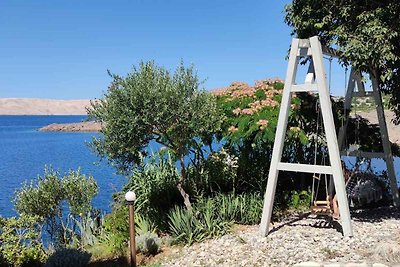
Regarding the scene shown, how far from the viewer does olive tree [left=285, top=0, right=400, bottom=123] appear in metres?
7.14

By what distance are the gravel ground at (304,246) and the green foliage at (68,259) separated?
1.73 meters

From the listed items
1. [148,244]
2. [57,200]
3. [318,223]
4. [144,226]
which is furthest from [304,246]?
[57,200]

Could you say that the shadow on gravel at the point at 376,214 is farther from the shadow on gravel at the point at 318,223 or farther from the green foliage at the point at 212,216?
the green foliage at the point at 212,216

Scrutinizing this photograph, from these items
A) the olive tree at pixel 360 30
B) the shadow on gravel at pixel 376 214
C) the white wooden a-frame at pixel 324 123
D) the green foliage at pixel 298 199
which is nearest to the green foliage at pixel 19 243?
the white wooden a-frame at pixel 324 123

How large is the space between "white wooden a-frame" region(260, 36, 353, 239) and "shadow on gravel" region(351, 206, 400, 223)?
1.61m

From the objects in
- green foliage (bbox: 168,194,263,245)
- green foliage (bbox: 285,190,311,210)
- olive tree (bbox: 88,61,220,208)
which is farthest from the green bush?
olive tree (bbox: 88,61,220,208)

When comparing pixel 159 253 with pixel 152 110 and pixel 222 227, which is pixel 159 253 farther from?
pixel 152 110

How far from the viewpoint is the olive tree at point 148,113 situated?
7.29 metres

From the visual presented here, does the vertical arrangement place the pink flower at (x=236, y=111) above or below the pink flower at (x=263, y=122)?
above

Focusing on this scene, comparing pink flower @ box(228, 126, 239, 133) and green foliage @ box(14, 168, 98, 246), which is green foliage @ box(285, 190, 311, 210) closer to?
pink flower @ box(228, 126, 239, 133)

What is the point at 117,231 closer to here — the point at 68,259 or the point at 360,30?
the point at 68,259

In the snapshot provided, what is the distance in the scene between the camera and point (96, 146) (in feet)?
26.2

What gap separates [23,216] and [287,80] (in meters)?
6.49

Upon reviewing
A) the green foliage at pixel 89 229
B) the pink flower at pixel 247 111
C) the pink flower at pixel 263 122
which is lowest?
Result: the green foliage at pixel 89 229
